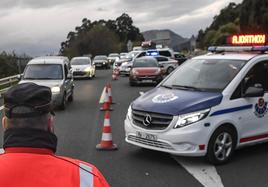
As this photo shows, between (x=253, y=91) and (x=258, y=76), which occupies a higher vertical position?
(x=258, y=76)

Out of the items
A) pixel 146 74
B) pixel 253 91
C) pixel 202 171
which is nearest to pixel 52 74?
pixel 253 91

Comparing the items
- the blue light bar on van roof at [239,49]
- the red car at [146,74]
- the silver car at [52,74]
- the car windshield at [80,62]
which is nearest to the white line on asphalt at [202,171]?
the blue light bar on van roof at [239,49]

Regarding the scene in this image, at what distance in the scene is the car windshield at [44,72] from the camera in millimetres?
17922

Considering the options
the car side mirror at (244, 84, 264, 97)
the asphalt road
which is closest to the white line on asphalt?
the asphalt road

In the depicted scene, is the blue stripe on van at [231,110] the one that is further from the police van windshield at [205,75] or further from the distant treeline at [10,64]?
the distant treeline at [10,64]

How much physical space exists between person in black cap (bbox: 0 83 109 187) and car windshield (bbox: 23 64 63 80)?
51.8ft

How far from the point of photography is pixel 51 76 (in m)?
17.9

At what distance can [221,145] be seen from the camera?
8398 mm

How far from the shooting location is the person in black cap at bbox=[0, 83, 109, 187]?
2.01 m

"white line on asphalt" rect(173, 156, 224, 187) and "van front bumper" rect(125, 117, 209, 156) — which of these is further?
"van front bumper" rect(125, 117, 209, 156)

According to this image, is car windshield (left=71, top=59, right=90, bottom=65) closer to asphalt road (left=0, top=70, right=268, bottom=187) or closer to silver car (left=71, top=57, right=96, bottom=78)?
silver car (left=71, top=57, right=96, bottom=78)

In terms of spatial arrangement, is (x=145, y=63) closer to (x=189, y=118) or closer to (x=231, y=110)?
A: (x=231, y=110)

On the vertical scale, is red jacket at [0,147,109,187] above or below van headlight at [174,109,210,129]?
above

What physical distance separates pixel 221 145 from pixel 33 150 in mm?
6538
